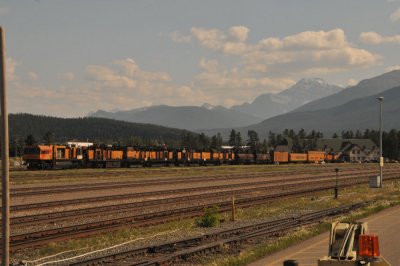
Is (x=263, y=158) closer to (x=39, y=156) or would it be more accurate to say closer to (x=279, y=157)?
(x=279, y=157)

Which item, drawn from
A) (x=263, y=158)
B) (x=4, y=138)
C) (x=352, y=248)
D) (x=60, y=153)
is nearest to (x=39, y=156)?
(x=60, y=153)

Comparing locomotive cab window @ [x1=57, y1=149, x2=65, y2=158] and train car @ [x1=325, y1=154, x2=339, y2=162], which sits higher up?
locomotive cab window @ [x1=57, y1=149, x2=65, y2=158]

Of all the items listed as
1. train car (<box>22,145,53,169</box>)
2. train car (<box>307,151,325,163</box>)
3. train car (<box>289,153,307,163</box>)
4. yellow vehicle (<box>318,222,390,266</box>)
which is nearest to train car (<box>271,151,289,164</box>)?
train car (<box>289,153,307,163</box>)

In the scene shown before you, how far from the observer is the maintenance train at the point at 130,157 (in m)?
77.6

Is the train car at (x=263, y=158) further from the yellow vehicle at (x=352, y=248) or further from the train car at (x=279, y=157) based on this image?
the yellow vehicle at (x=352, y=248)

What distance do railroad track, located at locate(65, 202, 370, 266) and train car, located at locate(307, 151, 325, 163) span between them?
122 m

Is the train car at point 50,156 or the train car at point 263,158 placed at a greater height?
the train car at point 50,156

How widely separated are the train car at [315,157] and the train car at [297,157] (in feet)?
5.62

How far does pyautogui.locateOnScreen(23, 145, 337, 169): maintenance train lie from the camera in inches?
3056

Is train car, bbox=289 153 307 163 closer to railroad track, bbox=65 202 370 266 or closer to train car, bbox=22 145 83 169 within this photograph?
train car, bbox=22 145 83 169

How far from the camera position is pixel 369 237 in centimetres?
923

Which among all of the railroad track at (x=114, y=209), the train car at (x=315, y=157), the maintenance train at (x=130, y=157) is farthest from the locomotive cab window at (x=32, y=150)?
the train car at (x=315, y=157)

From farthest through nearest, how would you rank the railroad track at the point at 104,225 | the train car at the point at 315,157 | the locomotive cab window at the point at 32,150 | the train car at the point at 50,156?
the train car at the point at 315,157
the train car at the point at 50,156
the locomotive cab window at the point at 32,150
the railroad track at the point at 104,225

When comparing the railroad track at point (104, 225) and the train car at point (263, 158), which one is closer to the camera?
the railroad track at point (104, 225)
